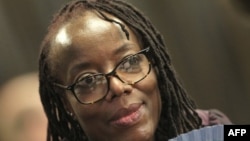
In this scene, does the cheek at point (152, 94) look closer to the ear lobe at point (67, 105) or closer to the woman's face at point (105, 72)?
the woman's face at point (105, 72)

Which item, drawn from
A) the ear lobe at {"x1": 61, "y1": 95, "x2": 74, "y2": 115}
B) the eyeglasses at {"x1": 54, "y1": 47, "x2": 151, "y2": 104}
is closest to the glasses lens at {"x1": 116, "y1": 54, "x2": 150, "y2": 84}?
the eyeglasses at {"x1": 54, "y1": 47, "x2": 151, "y2": 104}

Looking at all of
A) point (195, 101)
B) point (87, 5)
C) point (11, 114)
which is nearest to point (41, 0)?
Answer: point (87, 5)

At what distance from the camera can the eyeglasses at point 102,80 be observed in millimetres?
574

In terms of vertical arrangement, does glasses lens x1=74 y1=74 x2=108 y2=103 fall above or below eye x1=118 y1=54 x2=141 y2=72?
below

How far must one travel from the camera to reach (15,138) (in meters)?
0.65

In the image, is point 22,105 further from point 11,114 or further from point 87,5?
point 87,5

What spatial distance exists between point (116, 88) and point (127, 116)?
2.0 inches

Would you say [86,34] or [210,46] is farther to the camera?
[210,46]

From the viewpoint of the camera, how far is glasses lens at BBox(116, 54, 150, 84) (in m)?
0.58

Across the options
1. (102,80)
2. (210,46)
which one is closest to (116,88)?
(102,80)

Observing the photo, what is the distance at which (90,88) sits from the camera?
22.8 inches

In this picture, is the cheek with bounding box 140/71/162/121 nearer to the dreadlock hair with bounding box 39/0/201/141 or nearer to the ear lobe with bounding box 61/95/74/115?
the dreadlock hair with bounding box 39/0/201/141

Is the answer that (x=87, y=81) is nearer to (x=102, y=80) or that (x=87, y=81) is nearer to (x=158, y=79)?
(x=102, y=80)

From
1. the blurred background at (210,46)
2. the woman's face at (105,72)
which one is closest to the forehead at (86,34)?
the woman's face at (105,72)
